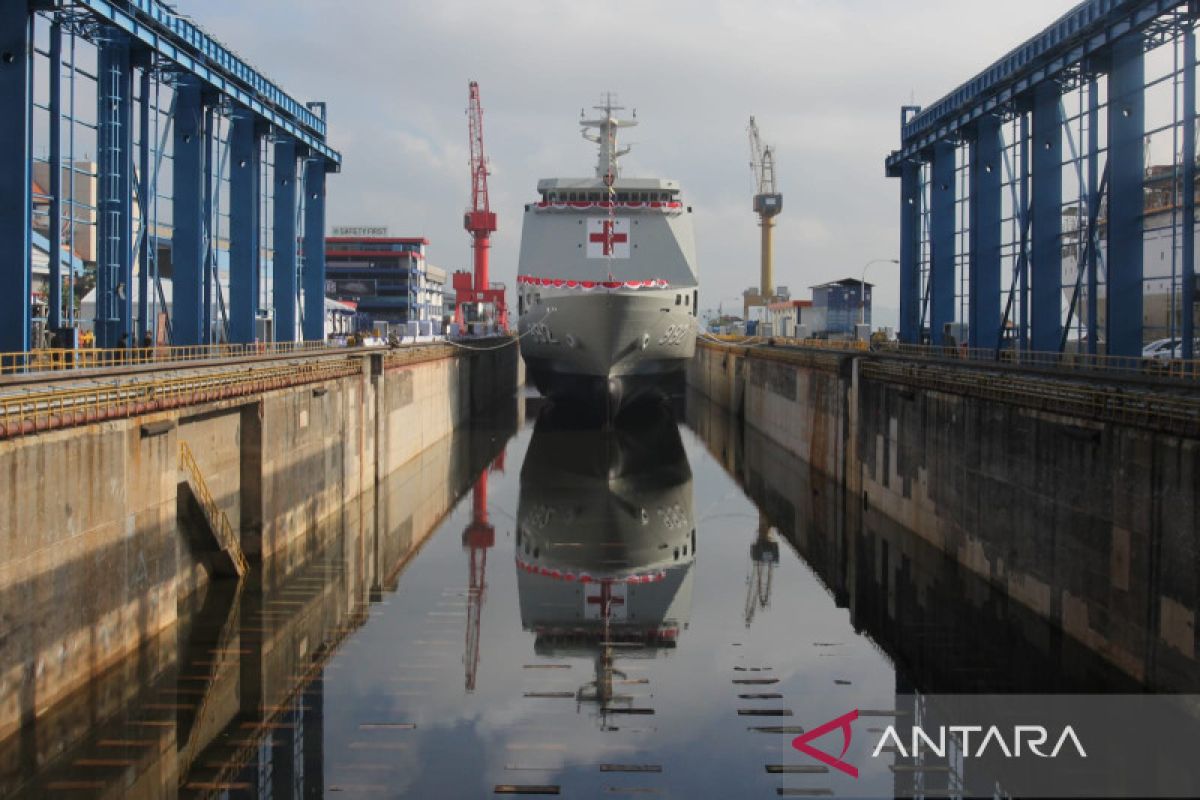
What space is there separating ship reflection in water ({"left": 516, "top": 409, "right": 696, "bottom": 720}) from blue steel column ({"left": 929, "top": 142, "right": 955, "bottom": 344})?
1300 centimetres

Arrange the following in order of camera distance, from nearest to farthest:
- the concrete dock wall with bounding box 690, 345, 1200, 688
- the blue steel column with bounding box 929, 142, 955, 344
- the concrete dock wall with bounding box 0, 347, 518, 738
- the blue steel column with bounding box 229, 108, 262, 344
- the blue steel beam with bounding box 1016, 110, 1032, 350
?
the concrete dock wall with bounding box 0, 347, 518, 738, the concrete dock wall with bounding box 690, 345, 1200, 688, the blue steel beam with bounding box 1016, 110, 1032, 350, the blue steel column with bounding box 229, 108, 262, 344, the blue steel column with bounding box 929, 142, 955, 344

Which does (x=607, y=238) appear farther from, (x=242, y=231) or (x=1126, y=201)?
(x=1126, y=201)

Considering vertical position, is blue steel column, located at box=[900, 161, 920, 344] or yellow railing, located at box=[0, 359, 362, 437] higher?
blue steel column, located at box=[900, 161, 920, 344]

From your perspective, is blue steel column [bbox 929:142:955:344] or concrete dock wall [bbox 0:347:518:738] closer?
concrete dock wall [bbox 0:347:518:738]

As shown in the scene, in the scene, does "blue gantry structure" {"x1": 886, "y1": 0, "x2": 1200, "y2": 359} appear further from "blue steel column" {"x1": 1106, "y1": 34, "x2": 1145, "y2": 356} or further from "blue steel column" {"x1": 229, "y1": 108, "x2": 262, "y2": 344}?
"blue steel column" {"x1": 229, "y1": 108, "x2": 262, "y2": 344}

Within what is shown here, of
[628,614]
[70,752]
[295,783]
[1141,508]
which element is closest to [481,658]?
[628,614]

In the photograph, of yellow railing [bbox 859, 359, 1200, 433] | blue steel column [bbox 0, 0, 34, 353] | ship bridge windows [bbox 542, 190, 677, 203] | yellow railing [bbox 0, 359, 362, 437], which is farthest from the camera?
ship bridge windows [bbox 542, 190, 677, 203]

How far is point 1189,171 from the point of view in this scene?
80.8ft

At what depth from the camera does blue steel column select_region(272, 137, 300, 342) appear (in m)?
46.8

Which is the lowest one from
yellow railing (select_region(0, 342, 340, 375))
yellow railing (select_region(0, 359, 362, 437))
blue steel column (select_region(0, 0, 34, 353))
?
yellow railing (select_region(0, 359, 362, 437))

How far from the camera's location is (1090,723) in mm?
15141

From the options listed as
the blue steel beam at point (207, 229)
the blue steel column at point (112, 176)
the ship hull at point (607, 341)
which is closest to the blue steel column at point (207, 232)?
the blue steel beam at point (207, 229)

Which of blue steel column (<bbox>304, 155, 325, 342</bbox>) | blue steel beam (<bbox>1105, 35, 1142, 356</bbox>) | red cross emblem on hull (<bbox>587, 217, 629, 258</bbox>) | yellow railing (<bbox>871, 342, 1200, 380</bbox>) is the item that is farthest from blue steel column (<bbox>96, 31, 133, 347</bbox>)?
red cross emblem on hull (<bbox>587, 217, 629, 258</bbox>)

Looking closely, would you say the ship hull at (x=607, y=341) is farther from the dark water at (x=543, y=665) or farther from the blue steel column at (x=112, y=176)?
the blue steel column at (x=112, y=176)
